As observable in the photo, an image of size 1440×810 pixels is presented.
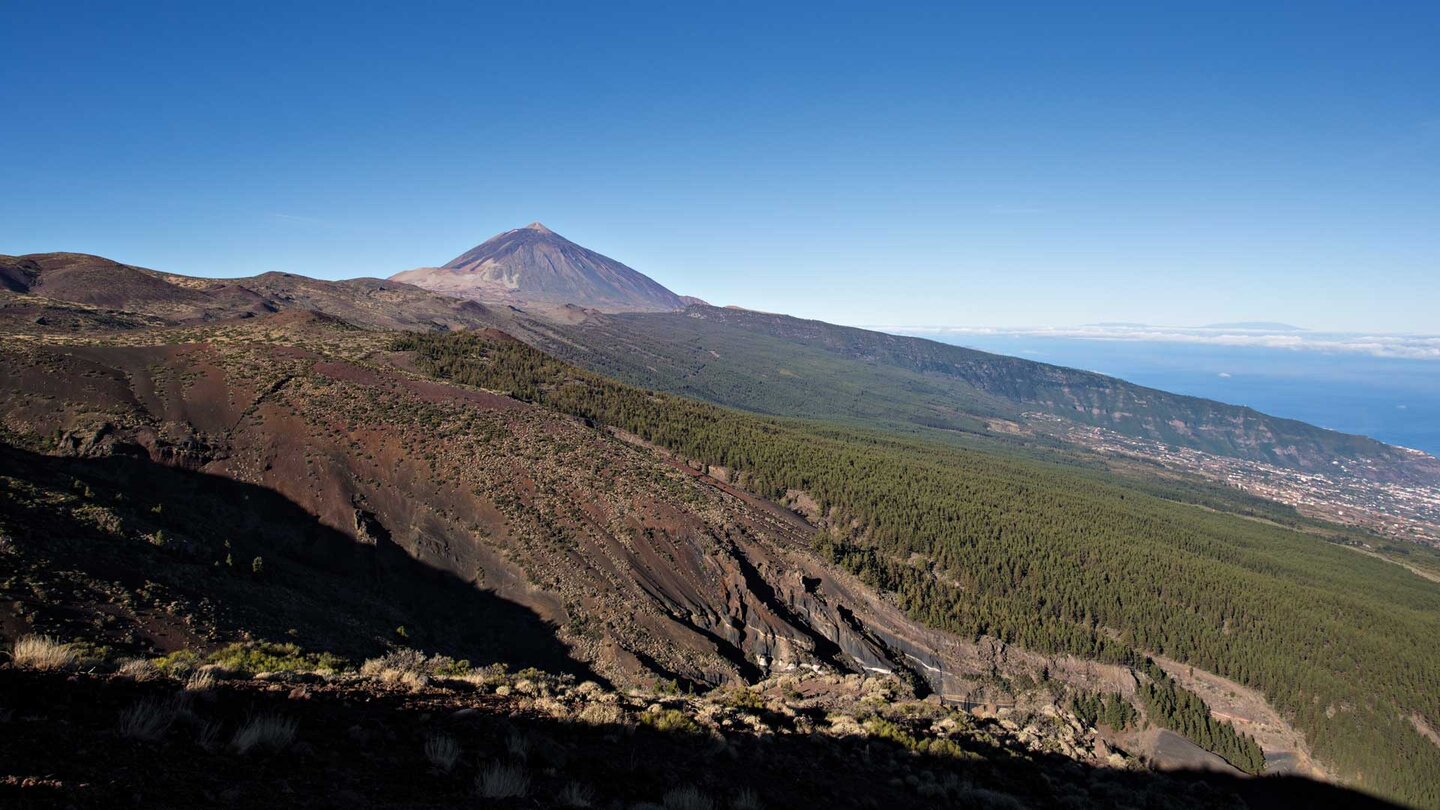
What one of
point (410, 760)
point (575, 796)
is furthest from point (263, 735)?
point (575, 796)

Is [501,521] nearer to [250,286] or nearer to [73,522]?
[73,522]

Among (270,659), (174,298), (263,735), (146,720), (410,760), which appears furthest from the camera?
(174,298)

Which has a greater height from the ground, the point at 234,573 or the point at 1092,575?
the point at 234,573

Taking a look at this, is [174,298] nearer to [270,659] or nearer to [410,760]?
[270,659]

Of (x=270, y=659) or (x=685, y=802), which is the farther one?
(x=270, y=659)

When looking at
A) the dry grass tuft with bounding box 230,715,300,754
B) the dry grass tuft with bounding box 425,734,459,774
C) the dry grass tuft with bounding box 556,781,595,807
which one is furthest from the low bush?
the dry grass tuft with bounding box 556,781,595,807
